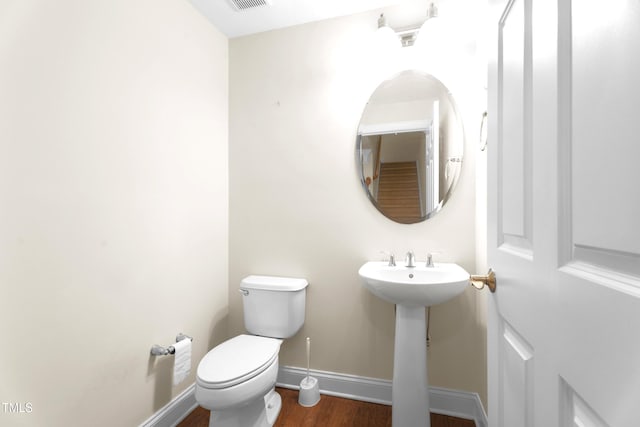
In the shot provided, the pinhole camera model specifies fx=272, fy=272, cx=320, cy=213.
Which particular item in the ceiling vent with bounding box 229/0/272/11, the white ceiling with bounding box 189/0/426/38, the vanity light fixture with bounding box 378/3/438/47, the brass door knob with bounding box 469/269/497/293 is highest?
the white ceiling with bounding box 189/0/426/38

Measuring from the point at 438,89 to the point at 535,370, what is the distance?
5.01 feet

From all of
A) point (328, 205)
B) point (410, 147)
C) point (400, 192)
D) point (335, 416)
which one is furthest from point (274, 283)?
point (410, 147)

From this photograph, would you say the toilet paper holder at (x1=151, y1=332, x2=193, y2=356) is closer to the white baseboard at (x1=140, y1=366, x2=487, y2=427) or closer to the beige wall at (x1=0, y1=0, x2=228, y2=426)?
the beige wall at (x1=0, y1=0, x2=228, y2=426)

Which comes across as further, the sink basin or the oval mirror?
the oval mirror

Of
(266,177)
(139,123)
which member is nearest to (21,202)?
(139,123)

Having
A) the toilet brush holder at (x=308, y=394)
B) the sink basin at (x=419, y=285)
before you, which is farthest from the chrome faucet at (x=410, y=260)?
the toilet brush holder at (x=308, y=394)

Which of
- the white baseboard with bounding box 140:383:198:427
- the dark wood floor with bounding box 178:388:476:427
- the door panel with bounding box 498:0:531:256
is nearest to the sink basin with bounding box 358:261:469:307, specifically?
the door panel with bounding box 498:0:531:256

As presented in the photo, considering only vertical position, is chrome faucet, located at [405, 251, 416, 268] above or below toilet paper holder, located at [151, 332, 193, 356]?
above

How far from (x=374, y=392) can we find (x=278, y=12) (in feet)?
8.06

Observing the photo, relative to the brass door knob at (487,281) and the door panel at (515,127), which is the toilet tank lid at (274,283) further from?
the door panel at (515,127)

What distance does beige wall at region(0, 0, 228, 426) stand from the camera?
0.93 meters

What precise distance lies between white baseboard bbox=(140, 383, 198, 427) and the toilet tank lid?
674 millimetres

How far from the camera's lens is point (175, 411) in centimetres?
151

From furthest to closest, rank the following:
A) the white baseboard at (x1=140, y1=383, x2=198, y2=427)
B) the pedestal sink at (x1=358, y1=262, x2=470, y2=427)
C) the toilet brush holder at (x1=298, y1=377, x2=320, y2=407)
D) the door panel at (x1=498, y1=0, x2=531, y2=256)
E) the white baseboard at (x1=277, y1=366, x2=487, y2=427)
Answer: the toilet brush holder at (x1=298, y1=377, x2=320, y2=407), the white baseboard at (x1=277, y1=366, x2=487, y2=427), the white baseboard at (x1=140, y1=383, x2=198, y2=427), the pedestal sink at (x1=358, y1=262, x2=470, y2=427), the door panel at (x1=498, y1=0, x2=531, y2=256)
